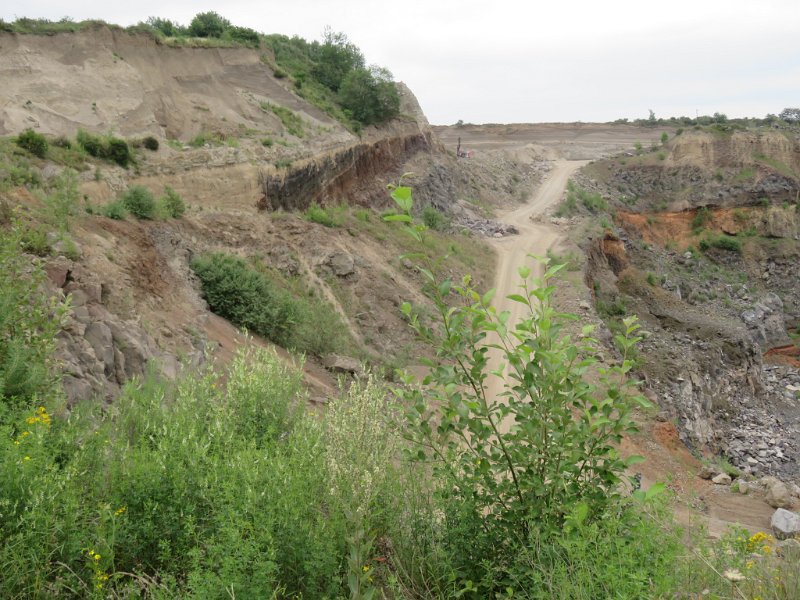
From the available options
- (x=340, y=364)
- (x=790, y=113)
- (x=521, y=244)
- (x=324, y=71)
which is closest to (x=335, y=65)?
(x=324, y=71)

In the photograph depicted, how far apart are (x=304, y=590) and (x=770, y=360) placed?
41.9 meters

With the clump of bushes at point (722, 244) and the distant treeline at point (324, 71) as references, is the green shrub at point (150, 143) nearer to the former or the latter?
the distant treeline at point (324, 71)

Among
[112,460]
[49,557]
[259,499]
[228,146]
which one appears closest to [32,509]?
[49,557]

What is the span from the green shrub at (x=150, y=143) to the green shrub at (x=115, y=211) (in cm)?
681

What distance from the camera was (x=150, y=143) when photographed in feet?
75.7

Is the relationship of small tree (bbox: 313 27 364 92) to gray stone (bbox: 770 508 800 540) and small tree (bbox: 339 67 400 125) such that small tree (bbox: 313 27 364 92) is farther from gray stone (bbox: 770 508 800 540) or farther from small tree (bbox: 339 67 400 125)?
gray stone (bbox: 770 508 800 540)

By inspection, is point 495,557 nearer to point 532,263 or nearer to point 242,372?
point 242,372

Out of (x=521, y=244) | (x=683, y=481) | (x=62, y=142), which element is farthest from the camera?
(x=521, y=244)

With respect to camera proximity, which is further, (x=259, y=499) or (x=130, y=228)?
(x=130, y=228)

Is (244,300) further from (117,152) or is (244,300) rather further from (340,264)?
(117,152)

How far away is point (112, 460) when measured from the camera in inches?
212

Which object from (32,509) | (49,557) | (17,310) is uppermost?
(17,310)

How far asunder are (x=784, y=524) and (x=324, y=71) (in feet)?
124

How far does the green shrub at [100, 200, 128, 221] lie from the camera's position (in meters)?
16.6
